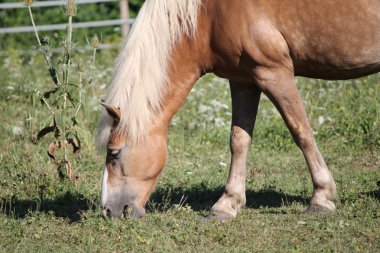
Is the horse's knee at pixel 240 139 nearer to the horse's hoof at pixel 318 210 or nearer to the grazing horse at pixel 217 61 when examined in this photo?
the grazing horse at pixel 217 61

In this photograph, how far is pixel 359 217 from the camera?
17.6 feet

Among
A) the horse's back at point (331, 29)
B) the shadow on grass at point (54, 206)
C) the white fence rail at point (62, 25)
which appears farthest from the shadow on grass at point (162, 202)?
the white fence rail at point (62, 25)

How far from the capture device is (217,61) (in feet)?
18.2

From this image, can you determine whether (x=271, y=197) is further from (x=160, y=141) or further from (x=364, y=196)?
(x=160, y=141)

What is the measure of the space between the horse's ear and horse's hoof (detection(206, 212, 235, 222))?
1.08 metres

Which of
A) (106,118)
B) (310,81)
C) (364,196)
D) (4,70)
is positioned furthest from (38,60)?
(364,196)

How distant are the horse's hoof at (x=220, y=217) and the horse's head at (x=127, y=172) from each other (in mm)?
552

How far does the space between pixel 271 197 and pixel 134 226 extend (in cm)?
149

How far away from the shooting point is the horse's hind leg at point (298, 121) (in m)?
5.42

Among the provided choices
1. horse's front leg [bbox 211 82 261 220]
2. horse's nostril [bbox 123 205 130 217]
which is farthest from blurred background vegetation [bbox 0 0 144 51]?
horse's nostril [bbox 123 205 130 217]

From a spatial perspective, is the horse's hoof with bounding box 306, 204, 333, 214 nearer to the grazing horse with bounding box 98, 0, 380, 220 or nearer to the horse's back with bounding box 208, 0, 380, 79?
the grazing horse with bounding box 98, 0, 380, 220

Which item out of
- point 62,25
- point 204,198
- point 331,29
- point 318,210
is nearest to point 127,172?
point 204,198

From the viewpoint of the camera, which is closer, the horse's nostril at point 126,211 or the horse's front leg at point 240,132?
the horse's nostril at point 126,211

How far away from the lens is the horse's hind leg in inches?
213
